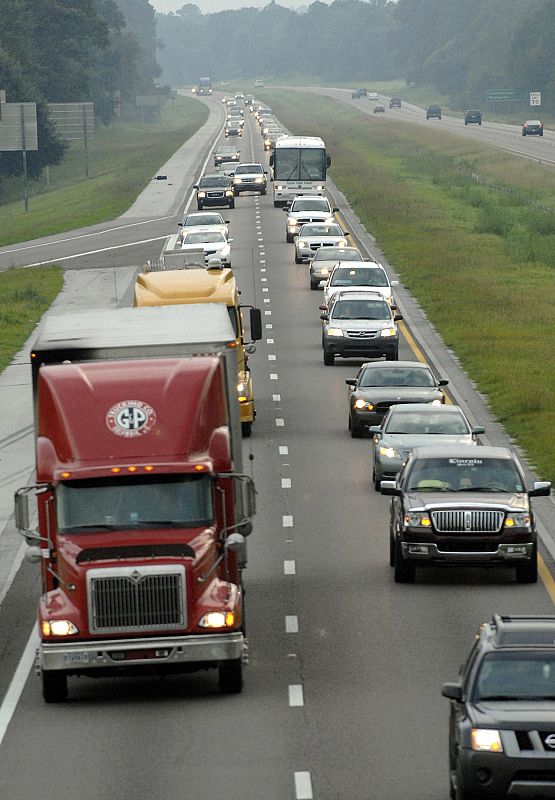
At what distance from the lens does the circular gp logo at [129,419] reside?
17.3 meters

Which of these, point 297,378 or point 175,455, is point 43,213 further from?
point 175,455

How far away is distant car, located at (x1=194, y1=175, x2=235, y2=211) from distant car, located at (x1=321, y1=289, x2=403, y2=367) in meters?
46.6

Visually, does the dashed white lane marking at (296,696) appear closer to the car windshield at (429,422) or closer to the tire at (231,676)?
the tire at (231,676)

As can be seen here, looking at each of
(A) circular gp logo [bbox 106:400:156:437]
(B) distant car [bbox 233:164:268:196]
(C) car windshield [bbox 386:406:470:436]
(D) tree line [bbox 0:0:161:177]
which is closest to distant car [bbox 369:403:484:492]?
(C) car windshield [bbox 386:406:470:436]

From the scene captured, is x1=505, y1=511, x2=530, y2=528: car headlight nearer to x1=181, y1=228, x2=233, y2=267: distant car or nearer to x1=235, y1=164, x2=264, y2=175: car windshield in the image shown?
x1=181, y1=228, x2=233, y2=267: distant car

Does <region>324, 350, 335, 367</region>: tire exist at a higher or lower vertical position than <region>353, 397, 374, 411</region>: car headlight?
lower

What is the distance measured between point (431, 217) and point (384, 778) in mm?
75674

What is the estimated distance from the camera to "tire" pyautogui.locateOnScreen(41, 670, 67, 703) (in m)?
17.1

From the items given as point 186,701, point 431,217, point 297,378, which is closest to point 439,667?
point 186,701

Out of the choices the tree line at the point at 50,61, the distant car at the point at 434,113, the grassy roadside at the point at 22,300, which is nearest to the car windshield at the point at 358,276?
the grassy roadside at the point at 22,300

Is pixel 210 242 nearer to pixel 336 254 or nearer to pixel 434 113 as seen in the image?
pixel 336 254

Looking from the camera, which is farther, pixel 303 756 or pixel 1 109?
pixel 1 109

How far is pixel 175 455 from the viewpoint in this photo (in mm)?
17266

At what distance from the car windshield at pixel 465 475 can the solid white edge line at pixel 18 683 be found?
5.42 meters
